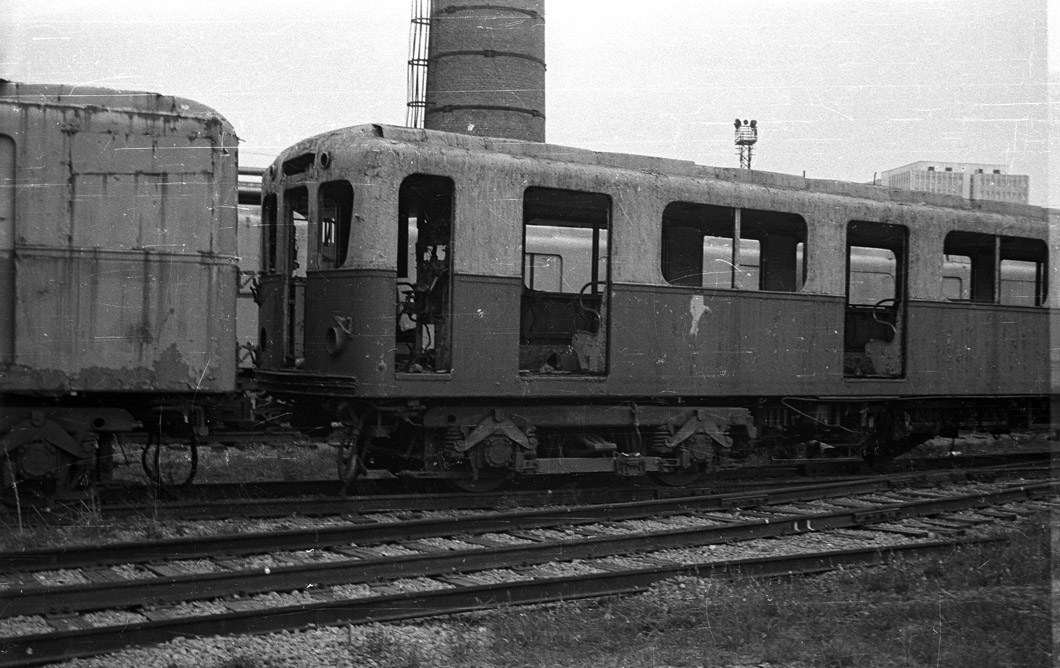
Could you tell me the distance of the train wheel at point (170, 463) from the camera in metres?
8.60

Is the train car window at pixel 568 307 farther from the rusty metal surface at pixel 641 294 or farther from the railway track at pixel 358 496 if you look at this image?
the railway track at pixel 358 496

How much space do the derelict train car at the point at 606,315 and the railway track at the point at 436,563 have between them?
51.1 inches

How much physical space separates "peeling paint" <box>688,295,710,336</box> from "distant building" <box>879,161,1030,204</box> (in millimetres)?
2881

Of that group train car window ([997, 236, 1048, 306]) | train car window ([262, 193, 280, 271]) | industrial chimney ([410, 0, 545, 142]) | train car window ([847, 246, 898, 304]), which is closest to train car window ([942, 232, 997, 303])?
train car window ([997, 236, 1048, 306])

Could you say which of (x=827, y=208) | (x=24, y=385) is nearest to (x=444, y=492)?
(x=24, y=385)

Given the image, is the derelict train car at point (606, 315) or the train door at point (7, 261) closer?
the train door at point (7, 261)

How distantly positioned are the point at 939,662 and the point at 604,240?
21.5ft

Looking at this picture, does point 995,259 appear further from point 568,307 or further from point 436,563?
point 436,563

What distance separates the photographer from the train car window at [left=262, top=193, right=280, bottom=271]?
1027 cm

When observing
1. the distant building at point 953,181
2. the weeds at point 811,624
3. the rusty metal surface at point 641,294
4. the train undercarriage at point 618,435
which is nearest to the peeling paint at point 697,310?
the rusty metal surface at point 641,294

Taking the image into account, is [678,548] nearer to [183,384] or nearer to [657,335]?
[657,335]

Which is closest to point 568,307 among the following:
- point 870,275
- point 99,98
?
point 99,98

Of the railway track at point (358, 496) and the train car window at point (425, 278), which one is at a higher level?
the train car window at point (425, 278)

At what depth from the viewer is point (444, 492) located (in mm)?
9711
